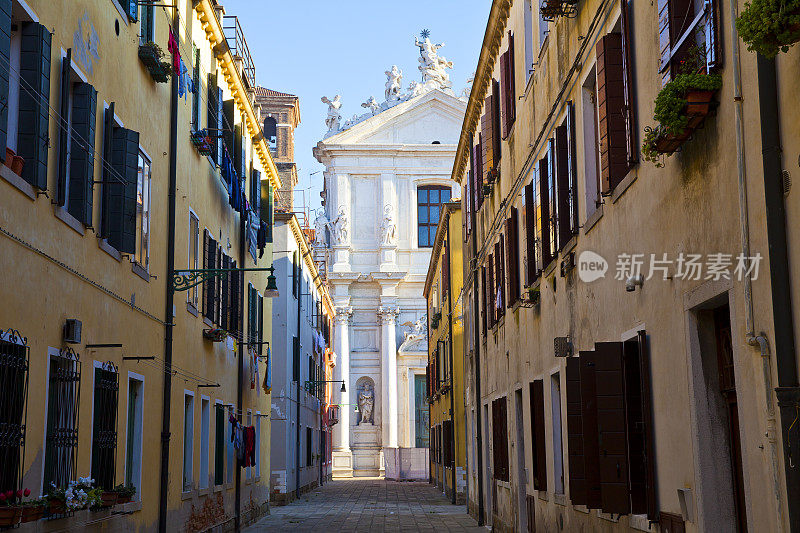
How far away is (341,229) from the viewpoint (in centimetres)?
5856

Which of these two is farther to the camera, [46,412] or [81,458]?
[81,458]

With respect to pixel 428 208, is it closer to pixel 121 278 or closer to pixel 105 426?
pixel 121 278

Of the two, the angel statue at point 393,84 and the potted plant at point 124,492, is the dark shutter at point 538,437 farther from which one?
the angel statue at point 393,84

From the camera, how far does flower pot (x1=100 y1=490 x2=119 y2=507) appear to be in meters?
11.1

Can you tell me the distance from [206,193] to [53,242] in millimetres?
8897

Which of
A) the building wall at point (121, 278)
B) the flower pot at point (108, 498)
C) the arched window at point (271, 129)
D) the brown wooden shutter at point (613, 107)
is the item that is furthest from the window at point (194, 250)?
the arched window at point (271, 129)

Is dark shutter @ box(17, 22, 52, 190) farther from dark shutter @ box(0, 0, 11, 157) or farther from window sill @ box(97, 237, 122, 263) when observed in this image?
window sill @ box(97, 237, 122, 263)

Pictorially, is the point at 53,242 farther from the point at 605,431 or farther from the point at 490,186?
the point at 490,186

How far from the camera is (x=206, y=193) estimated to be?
61.4ft

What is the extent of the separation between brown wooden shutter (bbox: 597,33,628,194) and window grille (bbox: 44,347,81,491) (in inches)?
224

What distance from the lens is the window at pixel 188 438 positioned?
1678 centimetres

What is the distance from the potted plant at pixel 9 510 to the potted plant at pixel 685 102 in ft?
19.0

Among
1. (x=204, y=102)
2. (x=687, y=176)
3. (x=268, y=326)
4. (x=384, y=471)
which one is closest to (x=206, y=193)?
(x=204, y=102)

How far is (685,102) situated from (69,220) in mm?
6171
